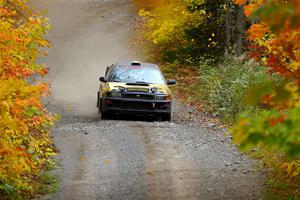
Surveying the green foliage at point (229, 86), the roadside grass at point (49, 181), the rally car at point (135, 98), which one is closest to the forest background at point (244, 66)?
the green foliage at point (229, 86)

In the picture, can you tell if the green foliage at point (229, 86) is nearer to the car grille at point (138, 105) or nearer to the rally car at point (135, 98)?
the rally car at point (135, 98)

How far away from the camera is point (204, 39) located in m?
29.3

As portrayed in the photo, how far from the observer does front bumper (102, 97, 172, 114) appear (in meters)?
17.9

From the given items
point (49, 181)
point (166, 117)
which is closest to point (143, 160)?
point (49, 181)

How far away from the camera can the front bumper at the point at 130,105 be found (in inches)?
704

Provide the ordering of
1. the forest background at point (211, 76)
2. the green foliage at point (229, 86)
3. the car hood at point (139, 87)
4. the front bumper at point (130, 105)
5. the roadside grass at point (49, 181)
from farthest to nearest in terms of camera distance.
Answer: the green foliage at point (229, 86) → the car hood at point (139, 87) → the front bumper at point (130, 105) → the roadside grass at point (49, 181) → the forest background at point (211, 76)

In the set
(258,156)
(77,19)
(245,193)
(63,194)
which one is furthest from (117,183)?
Result: (77,19)

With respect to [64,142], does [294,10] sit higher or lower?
higher

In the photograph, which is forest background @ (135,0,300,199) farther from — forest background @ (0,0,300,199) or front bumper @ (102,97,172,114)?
front bumper @ (102,97,172,114)

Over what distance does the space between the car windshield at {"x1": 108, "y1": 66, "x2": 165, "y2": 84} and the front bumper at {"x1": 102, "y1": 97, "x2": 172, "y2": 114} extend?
2.92 feet

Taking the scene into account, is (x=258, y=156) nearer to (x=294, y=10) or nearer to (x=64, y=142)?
(x=64, y=142)

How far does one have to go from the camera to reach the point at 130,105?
17.9m

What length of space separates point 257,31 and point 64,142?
24.4 ft

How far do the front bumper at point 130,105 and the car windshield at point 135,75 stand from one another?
0.89 metres
